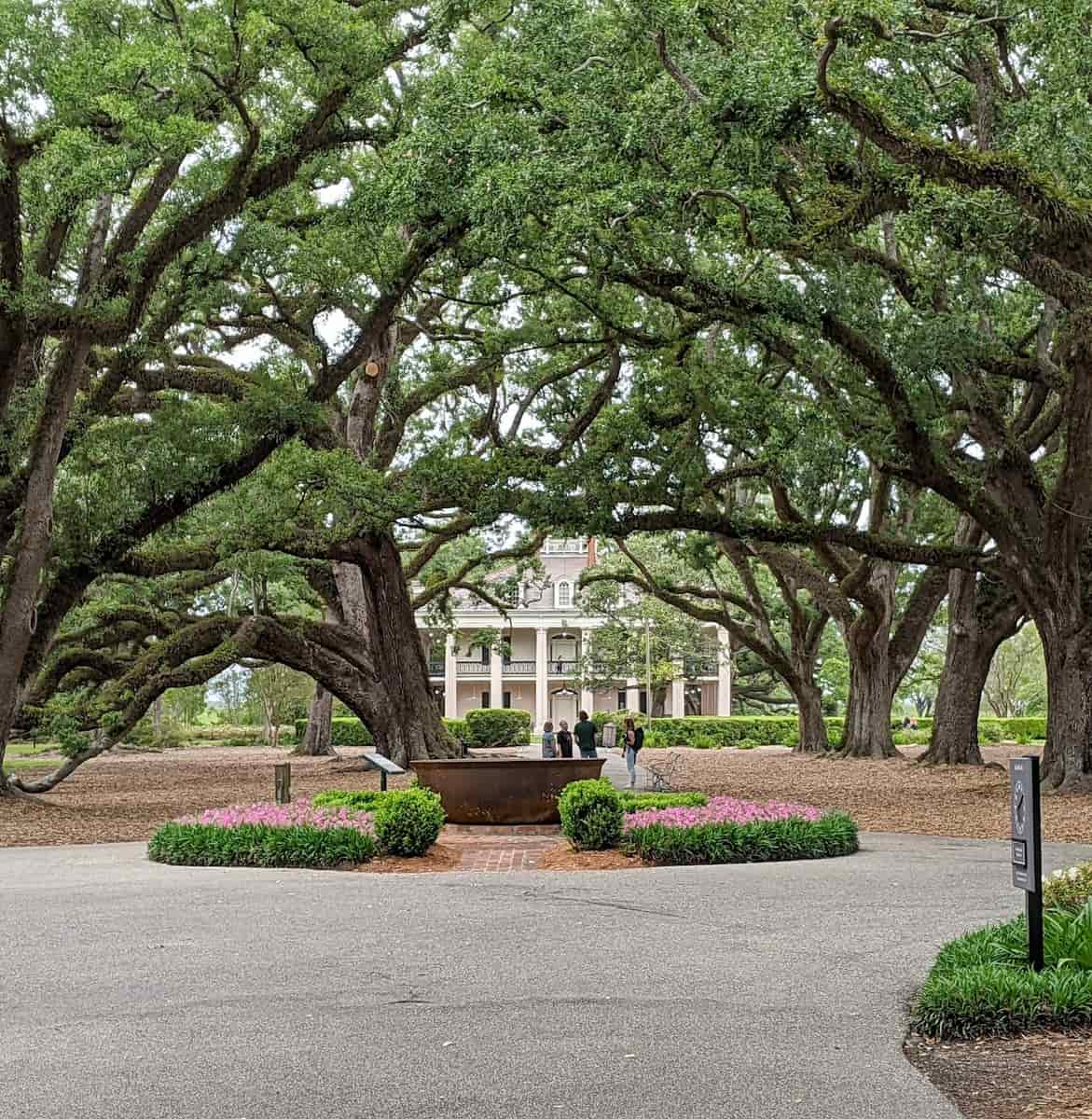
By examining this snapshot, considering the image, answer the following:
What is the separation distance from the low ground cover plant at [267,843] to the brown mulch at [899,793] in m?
6.45

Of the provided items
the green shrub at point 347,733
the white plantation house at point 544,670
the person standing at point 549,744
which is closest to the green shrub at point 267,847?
the person standing at point 549,744

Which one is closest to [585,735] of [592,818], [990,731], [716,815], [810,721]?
[716,815]

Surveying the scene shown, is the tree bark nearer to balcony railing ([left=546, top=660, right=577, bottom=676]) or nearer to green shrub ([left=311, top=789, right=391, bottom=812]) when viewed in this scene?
green shrub ([left=311, top=789, right=391, bottom=812])

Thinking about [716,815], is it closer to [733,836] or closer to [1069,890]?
[733,836]

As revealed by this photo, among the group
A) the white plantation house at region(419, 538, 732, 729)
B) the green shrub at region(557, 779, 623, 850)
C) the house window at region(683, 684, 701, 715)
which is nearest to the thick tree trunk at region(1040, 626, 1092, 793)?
the green shrub at region(557, 779, 623, 850)

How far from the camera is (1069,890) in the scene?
802cm

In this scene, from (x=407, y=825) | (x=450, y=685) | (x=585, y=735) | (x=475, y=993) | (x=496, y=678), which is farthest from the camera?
(x=450, y=685)

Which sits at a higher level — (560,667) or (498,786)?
(560,667)

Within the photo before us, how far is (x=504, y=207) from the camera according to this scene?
12.0 meters

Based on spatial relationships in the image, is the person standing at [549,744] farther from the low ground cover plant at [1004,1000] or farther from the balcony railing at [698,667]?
the balcony railing at [698,667]

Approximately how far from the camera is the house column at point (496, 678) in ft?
212

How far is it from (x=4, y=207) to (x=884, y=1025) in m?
14.6

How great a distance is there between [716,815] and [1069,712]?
9224 millimetres

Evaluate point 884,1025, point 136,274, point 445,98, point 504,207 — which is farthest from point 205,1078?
point 136,274
